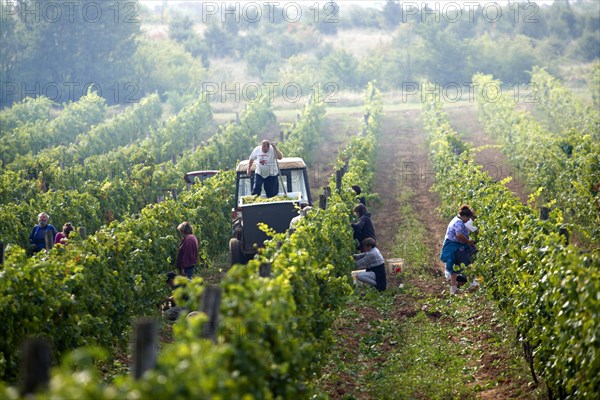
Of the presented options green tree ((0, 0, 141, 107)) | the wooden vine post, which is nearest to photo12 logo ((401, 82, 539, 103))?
green tree ((0, 0, 141, 107))

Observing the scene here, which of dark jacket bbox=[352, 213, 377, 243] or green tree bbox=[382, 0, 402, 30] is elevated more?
dark jacket bbox=[352, 213, 377, 243]

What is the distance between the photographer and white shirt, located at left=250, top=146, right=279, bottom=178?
15.2m

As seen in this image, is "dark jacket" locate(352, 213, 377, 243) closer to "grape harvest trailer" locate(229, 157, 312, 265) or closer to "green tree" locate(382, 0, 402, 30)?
"grape harvest trailer" locate(229, 157, 312, 265)

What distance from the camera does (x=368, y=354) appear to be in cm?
1030

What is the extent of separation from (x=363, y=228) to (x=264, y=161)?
2458mm

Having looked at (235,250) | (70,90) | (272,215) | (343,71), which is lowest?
(70,90)

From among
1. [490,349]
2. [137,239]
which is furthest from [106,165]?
[490,349]

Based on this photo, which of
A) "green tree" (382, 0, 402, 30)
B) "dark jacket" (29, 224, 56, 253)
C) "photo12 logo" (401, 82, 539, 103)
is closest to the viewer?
"dark jacket" (29, 224, 56, 253)

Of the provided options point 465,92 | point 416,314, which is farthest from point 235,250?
point 465,92

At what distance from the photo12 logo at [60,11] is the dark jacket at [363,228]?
4732 centimetres

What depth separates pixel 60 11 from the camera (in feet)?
186

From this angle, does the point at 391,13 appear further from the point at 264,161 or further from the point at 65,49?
the point at 264,161

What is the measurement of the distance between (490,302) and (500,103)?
2247cm

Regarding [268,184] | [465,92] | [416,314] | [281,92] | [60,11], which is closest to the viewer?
[416,314]
